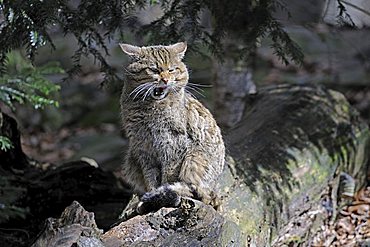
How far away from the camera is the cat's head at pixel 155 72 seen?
4.13m

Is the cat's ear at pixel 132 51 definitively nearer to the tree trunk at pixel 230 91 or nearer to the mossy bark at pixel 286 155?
the mossy bark at pixel 286 155

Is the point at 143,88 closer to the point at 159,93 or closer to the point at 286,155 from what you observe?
the point at 159,93

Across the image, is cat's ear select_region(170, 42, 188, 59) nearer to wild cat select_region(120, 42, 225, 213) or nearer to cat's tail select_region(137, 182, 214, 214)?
wild cat select_region(120, 42, 225, 213)

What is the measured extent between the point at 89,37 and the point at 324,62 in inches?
313

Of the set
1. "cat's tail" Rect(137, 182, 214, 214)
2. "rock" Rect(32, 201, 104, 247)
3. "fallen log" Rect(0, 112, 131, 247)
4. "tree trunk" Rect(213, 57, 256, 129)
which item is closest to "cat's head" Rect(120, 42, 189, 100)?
"cat's tail" Rect(137, 182, 214, 214)

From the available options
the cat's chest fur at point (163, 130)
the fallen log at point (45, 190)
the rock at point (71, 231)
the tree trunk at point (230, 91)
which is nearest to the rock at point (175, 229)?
the rock at point (71, 231)

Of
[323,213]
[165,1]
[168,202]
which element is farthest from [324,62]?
[168,202]

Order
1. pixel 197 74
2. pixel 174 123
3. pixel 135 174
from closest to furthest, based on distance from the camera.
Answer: pixel 174 123
pixel 135 174
pixel 197 74

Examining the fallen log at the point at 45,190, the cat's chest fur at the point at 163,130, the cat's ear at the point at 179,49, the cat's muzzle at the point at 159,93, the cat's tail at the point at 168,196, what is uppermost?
the cat's ear at the point at 179,49

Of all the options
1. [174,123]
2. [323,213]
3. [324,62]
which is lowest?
[324,62]

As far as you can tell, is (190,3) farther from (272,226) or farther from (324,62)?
(324,62)

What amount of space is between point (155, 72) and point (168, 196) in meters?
0.82

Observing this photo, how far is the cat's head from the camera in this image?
4133 mm

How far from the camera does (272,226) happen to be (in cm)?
479
